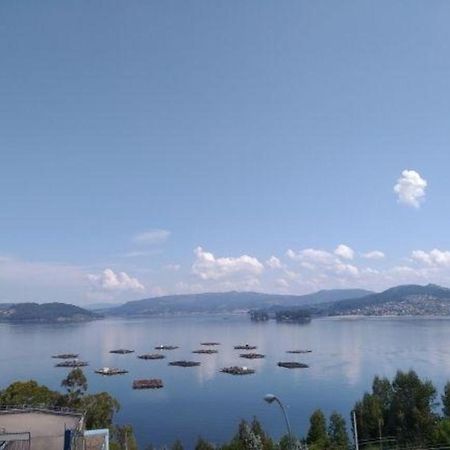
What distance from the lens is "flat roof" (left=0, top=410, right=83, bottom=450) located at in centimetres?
1401

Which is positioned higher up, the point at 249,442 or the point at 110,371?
the point at 249,442

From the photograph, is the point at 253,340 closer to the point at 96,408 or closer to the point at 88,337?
the point at 88,337

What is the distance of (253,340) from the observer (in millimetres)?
114625

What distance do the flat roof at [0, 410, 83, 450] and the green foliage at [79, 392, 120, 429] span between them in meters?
9.87

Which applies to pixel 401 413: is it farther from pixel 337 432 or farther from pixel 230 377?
pixel 230 377

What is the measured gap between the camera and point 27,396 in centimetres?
2616

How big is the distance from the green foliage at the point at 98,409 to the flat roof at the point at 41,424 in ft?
32.4

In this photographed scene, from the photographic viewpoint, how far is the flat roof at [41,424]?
1401 centimetres

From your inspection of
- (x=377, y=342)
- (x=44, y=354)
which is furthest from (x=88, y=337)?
(x=377, y=342)

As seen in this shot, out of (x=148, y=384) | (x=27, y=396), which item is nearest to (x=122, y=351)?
(x=148, y=384)

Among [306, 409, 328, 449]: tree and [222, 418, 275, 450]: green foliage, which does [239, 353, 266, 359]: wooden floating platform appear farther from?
[306, 409, 328, 449]: tree

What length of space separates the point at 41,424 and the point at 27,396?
37.4ft

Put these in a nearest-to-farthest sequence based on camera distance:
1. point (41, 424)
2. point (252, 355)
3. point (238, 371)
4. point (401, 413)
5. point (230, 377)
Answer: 1. point (41, 424)
2. point (401, 413)
3. point (230, 377)
4. point (238, 371)
5. point (252, 355)

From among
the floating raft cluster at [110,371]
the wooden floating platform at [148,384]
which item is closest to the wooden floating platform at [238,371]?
the wooden floating platform at [148,384]
